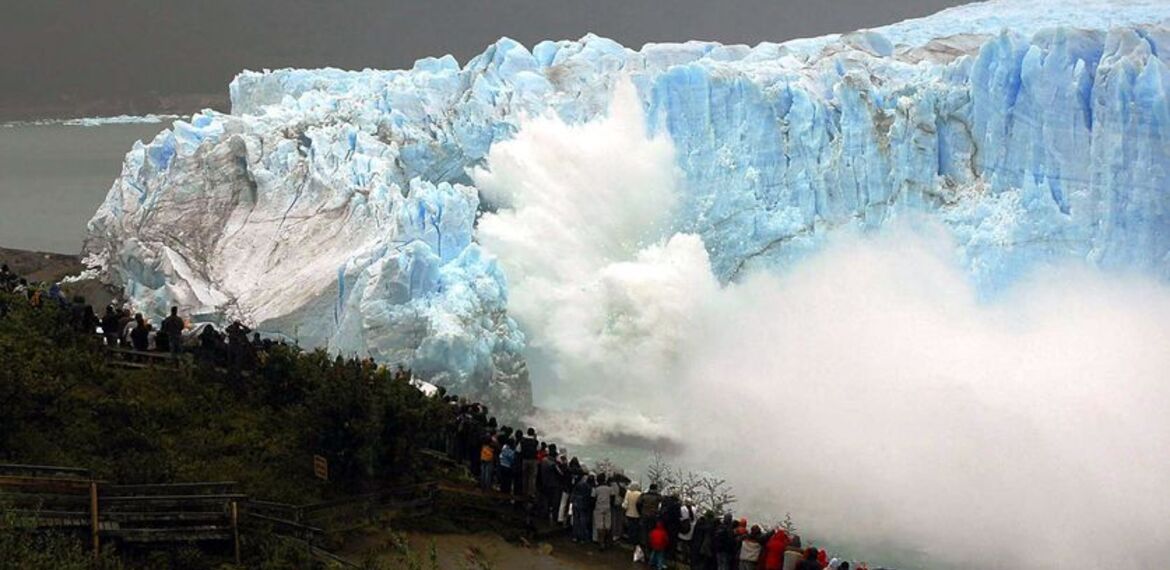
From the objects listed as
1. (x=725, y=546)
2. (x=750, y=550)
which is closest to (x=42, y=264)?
(x=725, y=546)

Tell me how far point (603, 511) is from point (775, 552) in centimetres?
147

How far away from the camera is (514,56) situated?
20.2m

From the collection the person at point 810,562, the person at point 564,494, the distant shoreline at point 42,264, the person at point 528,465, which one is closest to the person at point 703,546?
the person at point 810,562

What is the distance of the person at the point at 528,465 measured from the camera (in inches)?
379

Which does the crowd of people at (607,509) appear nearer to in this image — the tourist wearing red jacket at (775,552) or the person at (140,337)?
the tourist wearing red jacket at (775,552)

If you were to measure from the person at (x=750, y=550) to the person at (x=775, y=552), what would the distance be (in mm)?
80

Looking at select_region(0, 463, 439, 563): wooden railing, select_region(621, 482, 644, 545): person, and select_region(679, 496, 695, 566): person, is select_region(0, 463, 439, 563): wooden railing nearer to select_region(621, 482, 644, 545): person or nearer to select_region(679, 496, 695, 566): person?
select_region(621, 482, 644, 545): person

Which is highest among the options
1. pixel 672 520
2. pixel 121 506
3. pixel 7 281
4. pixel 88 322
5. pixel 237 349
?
pixel 7 281

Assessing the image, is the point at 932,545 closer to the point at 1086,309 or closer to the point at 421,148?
the point at 1086,309

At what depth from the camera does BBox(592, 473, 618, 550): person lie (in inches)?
360

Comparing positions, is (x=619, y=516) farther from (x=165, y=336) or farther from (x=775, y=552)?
(x=165, y=336)

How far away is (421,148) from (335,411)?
872 centimetres

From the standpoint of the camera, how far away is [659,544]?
28.6ft

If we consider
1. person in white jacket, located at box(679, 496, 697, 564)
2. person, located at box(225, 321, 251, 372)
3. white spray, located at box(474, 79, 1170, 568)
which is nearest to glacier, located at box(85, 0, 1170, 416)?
white spray, located at box(474, 79, 1170, 568)
